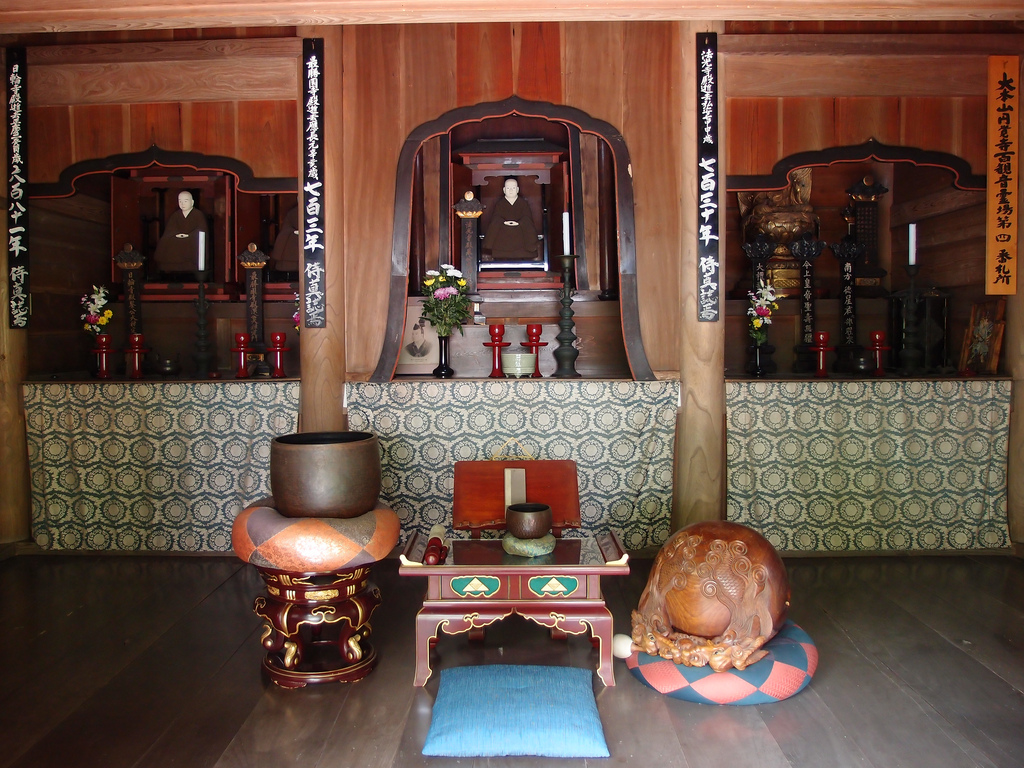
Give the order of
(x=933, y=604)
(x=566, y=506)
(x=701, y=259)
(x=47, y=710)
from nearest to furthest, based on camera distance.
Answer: (x=47, y=710) < (x=566, y=506) < (x=933, y=604) < (x=701, y=259)

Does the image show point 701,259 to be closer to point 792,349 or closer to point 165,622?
point 792,349

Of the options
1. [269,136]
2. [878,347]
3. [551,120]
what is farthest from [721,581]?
[269,136]

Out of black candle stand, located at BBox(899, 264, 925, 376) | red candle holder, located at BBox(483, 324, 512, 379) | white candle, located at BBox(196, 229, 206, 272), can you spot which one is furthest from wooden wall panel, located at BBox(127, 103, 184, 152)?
black candle stand, located at BBox(899, 264, 925, 376)

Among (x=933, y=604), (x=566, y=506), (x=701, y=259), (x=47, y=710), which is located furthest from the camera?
(x=701, y=259)

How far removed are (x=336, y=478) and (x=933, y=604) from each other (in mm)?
2511

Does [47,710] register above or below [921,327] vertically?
below

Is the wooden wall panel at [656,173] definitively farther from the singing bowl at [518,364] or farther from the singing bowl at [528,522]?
the singing bowl at [528,522]

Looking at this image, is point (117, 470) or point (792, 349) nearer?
point (117, 470)

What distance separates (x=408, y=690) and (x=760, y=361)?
2777mm

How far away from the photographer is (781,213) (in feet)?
15.6

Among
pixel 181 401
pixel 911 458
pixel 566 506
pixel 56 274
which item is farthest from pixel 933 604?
pixel 56 274

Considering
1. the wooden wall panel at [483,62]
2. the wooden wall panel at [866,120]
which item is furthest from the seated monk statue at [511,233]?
the wooden wall panel at [866,120]

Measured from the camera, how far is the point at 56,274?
455 centimetres

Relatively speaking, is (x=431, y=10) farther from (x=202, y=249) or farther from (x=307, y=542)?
(x=202, y=249)
